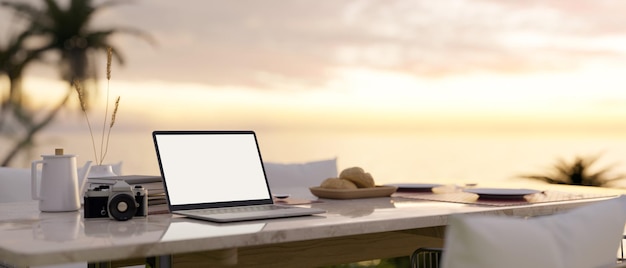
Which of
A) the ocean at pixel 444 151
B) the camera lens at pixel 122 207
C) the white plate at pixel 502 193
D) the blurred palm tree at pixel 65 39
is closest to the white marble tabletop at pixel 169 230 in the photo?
the camera lens at pixel 122 207

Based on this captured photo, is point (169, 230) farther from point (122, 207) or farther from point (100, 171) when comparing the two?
point (100, 171)

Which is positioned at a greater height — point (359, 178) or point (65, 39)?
point (65, 39)

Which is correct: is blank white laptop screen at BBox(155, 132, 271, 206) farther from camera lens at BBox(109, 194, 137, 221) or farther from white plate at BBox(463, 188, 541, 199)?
white plate at BBox(463, 188, 541, 199)

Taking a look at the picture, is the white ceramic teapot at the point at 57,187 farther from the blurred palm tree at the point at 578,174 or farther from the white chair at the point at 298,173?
the blurred palm tree at the point at 578,174

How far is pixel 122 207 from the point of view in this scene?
1706 millimetres

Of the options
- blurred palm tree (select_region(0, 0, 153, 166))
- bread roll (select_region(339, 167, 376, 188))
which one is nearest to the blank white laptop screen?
bread roll (select_region(339, 167, 376, 188))

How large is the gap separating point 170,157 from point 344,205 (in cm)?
54

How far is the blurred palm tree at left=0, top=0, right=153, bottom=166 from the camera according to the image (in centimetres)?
620

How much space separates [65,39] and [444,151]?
3.65 metres

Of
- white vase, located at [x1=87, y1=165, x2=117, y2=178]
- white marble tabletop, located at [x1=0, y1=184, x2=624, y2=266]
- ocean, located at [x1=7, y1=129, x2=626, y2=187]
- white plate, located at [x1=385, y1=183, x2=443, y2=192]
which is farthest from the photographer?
ocean, located at [x1=7, y1=129, x2=626, y2=187]

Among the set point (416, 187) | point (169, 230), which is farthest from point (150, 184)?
point (416, 187)

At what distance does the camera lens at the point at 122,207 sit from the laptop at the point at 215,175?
0.41ft

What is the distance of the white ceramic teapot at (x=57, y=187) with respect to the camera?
1916 millimetres

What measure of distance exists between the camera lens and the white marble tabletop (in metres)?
0.02
